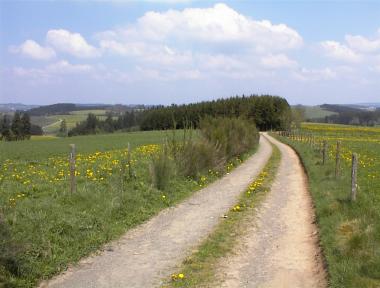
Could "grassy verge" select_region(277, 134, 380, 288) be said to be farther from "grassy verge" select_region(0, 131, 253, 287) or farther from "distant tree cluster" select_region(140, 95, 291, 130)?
"distant tree cluster" select_region(140, 95, 291, 130)

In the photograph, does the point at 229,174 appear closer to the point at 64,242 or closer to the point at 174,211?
the point at 174,211

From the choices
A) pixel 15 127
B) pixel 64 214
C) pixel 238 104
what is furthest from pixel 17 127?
pixel 64 214

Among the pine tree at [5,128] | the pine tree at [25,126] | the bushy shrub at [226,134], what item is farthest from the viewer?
the pine tree at [25,126]

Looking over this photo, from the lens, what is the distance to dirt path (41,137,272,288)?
6.33 metres

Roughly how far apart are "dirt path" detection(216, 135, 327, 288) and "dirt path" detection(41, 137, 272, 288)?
907mm

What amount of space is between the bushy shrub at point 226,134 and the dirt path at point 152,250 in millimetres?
8409

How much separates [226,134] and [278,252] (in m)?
15.1

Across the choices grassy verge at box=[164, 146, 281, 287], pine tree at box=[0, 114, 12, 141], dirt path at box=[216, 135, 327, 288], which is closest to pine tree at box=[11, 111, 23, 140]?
pine tree at box=[0, 114, 12, 141]

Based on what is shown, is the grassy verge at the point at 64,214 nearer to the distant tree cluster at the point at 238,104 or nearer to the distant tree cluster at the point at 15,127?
the distant tree cluster at the point at 238,104

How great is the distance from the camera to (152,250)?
7738 millimetres

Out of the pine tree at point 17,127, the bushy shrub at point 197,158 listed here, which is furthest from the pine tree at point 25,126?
the bushy shrub at point 197,158

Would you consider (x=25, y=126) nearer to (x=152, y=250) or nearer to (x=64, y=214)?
(x=64, y=214)

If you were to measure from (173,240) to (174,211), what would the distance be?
2.61m

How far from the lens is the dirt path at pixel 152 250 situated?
6.33m
